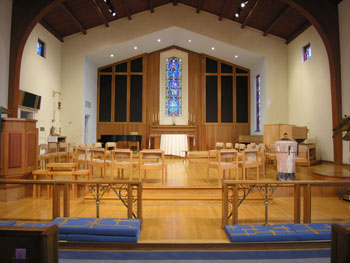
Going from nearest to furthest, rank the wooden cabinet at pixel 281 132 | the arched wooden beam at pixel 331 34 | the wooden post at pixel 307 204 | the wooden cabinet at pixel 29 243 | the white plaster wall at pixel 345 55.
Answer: the wooden cabinet at pixel 29 243 → the wooden post at pixel 307 204 → the white plaster wall at pixel 345 55 → the arched wooden beam at pixel 331 34 → the wooden cabinet at pixel 281 132

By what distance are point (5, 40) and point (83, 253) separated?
644 centimetres

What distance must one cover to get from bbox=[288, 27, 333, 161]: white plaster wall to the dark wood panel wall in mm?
2786

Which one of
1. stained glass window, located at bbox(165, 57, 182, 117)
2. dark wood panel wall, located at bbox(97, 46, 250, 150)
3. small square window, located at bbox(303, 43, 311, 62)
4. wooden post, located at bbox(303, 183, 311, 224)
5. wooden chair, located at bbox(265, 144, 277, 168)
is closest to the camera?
wooden post, located at bbox(303, 183, 311, 224)

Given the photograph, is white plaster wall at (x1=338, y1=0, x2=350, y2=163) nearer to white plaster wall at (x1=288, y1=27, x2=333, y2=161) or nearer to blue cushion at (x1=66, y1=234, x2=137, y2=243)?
white plaster wall at (x1=288, y1=27, x2=333, y2=161)

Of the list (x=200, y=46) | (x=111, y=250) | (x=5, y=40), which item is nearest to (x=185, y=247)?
(x=111, y=250)

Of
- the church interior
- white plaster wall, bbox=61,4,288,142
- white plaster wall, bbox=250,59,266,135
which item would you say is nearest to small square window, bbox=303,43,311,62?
the church interior

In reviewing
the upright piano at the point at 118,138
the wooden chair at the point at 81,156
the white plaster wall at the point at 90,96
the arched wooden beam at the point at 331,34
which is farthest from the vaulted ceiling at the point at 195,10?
the wooden chair at the point at 81,156

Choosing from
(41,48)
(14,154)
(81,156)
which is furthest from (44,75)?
(14,154)

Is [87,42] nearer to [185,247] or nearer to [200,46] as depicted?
[200,46]

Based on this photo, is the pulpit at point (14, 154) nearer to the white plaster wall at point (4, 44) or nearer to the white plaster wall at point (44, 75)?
the white plaster wall at point (4, 44)

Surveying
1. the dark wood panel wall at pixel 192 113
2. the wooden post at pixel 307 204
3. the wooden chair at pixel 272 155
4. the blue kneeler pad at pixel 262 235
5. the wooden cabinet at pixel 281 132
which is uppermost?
the dark wood panel wall at pixel 192 113

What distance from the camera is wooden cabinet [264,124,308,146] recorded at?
7473 mm

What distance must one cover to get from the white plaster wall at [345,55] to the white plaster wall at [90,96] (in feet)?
28.0

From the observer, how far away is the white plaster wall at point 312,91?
314 inches
